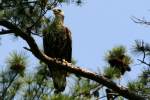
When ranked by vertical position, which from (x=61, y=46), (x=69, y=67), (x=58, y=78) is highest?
(x=69, y=67)

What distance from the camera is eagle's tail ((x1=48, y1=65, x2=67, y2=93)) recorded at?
462cm

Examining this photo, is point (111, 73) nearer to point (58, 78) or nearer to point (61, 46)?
point (58, 78)

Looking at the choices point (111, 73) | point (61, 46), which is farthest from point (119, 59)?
point (61, 46)

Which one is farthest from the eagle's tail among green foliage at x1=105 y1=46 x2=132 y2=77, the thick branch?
the thick branch

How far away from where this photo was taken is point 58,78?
4.89 m

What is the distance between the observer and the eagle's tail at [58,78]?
15.2 ft

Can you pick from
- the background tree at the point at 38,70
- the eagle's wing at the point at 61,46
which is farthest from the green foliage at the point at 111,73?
the eagle's wing at the point at 61,46

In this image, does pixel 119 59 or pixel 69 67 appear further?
pixel 119 59

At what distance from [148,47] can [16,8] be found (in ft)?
3.11

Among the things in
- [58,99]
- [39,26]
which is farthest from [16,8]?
[58,99]

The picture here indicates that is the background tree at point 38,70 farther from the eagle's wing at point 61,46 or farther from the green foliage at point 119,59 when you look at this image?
the eagle's wing at point 61,46

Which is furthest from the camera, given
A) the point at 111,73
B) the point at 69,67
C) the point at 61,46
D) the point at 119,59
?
the point at 61,46

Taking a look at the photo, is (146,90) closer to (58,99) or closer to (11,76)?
(58,99)

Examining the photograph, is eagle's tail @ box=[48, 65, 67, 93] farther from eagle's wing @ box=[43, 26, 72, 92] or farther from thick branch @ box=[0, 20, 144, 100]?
thick branch @ box=[0, 20, 144, 100]
